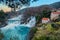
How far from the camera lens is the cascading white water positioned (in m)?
3.16

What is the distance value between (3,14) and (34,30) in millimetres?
587

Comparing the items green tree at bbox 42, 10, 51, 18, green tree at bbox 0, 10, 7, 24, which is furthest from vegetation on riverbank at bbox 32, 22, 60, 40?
green tree at bbox 0, 10, 7, 24

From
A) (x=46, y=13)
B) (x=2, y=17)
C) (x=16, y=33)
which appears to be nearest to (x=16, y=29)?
(x=16, y=33)

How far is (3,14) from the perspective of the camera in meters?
3.22

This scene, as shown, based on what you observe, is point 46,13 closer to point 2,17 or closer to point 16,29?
Result: point 16,29

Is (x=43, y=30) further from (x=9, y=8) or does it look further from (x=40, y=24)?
(x=9, y=8)

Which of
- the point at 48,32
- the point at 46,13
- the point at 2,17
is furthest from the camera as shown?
the point at 2,17

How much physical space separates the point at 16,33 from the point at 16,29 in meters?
0.07

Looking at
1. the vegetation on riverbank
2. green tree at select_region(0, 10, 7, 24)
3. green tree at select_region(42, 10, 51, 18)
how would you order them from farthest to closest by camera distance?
green tree at select_region(0, 10, 7, 24) < green tree at select_region(42, 10, 51, 18) < the vegetation on riverbank

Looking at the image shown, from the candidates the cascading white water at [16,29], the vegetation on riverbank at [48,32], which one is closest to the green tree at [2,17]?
the cascading white water at [16,29]

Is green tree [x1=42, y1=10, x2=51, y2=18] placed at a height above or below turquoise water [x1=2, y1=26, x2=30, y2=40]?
above

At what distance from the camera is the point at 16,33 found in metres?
3.18

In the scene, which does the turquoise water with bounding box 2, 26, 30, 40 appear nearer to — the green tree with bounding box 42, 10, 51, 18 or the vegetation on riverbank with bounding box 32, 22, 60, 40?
the vegetation on riverbank with bounding box 32, 22, 60, 40

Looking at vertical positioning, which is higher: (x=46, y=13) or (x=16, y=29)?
(x=46, y=13)
